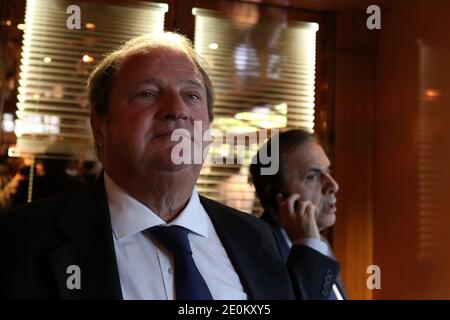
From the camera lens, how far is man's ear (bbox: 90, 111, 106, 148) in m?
0.84

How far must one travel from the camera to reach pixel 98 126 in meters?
0.85

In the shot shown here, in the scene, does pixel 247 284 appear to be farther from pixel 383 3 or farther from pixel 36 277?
pixel 383 3

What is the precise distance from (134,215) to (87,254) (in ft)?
0.35

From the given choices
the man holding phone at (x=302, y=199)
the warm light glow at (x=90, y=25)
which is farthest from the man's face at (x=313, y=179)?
the warm light glow at (x=90, y=25)

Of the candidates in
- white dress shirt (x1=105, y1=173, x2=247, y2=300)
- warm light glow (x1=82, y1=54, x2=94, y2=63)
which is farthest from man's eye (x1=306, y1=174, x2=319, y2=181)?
warm light glow (x1=82, y1=54, x2=94, y2=63)

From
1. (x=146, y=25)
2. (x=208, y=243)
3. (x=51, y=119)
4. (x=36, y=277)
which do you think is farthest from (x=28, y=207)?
(x=51, y=119)

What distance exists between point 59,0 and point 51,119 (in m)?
0.43

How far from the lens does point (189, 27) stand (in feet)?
3.67

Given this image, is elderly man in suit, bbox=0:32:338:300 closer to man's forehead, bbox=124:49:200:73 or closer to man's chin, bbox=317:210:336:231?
man's forehead, bbox=124:49:200:73

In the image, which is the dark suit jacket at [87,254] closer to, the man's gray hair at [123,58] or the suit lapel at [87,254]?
the suit lapel at [87,254]

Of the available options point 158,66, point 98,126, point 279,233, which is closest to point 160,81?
point 158,66

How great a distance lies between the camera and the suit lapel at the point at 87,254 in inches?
25.9

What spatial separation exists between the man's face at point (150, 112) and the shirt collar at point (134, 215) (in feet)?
0.10

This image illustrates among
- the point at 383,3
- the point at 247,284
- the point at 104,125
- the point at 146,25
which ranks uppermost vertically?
the point at 383,3
